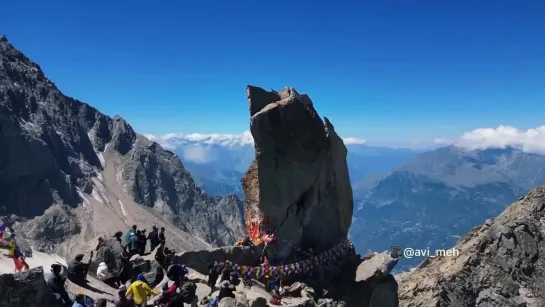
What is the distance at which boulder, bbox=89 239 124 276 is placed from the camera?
1156 inches

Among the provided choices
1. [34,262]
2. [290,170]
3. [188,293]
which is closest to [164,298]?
[188,293]

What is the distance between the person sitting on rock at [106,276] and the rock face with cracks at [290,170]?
13.1 m

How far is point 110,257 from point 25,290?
411 inches

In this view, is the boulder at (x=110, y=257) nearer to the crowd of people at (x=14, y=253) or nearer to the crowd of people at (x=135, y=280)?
the crowd of people at (x=135, y=280)

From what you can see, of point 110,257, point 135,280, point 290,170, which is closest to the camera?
point 135,280

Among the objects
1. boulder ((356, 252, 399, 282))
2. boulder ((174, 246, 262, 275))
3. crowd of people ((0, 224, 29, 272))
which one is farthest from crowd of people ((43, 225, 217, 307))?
boulder ((356, 252, 399, 282))

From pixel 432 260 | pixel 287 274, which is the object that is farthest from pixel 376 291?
pixel 432 260

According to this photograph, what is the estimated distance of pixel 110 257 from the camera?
29875 mm

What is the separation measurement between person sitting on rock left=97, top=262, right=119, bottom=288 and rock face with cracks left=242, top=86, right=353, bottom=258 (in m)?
13.1

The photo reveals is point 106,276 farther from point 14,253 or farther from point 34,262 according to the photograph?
point 14,253

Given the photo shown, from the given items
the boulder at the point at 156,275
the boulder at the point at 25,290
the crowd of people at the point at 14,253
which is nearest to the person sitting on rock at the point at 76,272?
the crowd of people at the point at 14,253

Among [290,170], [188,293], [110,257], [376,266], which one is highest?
[290,170]

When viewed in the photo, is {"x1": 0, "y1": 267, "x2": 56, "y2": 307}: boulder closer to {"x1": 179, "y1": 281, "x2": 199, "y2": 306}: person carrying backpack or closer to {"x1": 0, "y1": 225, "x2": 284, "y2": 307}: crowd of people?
{"x1": 0, "y1": 225, "x2": 284, "y2": 307}: crowd of people

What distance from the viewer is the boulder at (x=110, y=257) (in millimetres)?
29359
